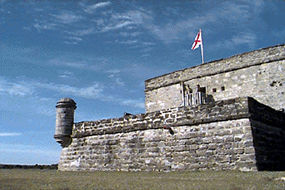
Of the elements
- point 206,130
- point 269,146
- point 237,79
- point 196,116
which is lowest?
point 269,146

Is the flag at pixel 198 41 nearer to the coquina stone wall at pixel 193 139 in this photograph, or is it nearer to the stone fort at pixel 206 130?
the stone fort at pixel 206 130

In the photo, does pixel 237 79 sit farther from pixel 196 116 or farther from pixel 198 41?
pixel 196 116

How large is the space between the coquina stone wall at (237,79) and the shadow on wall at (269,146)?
4.65m

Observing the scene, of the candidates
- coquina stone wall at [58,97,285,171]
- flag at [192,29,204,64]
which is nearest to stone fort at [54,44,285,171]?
coquina stone wall at [58,97,285,171]

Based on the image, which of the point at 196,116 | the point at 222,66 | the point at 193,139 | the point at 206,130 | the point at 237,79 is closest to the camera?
the point at 206,130

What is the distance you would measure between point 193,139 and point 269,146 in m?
2.49

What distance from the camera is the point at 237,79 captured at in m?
16.4

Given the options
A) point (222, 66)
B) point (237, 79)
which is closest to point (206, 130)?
point (237, 79)

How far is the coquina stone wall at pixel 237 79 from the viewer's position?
1505cm

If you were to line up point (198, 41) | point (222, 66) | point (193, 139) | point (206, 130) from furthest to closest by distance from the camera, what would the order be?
point (198, 41) < point (222, 66) < point (193, 139) < point (206, 130)

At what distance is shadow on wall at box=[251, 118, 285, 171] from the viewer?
870cm

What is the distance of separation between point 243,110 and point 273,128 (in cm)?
219

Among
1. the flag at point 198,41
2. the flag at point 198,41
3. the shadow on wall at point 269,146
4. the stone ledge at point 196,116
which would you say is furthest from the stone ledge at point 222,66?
the shadow on wall at point 269,146

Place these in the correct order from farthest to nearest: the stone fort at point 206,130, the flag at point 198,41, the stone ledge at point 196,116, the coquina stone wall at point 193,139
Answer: the flag at point 198,41, the stone ledge at point 196,116, the stone fort at point 206,130, the coquina stone wall at point 193,139
